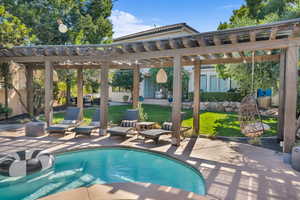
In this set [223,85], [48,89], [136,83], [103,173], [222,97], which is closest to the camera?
[103,173]

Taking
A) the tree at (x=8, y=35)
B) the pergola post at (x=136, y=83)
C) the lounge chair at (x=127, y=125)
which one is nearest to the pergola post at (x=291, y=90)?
the lounge chair at (x=127, y=125)

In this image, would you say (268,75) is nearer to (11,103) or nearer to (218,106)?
(218,106)

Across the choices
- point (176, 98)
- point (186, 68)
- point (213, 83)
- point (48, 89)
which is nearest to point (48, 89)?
point (48, 89)

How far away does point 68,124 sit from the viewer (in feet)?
30.7

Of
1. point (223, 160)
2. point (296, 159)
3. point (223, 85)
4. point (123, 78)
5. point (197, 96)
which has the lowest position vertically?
point (223, 160)

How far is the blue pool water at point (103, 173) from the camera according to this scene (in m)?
4.82

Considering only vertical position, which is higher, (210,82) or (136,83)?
(210,82)

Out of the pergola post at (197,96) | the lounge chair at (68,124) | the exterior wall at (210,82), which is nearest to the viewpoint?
the lounge chair at (68,124)

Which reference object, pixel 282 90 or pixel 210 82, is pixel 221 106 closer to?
pixel 210 82

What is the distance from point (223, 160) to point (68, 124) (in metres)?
6.88

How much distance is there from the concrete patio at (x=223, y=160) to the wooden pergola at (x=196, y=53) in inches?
35.2

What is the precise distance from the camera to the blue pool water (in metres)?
4.82

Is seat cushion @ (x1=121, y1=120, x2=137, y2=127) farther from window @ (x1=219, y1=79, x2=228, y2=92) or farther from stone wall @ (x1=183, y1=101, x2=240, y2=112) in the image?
window @ (x1=219, y1=79, x2=228, y2=92)

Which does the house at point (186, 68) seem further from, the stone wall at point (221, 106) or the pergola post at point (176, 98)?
the pergola post at point (176, 98)
